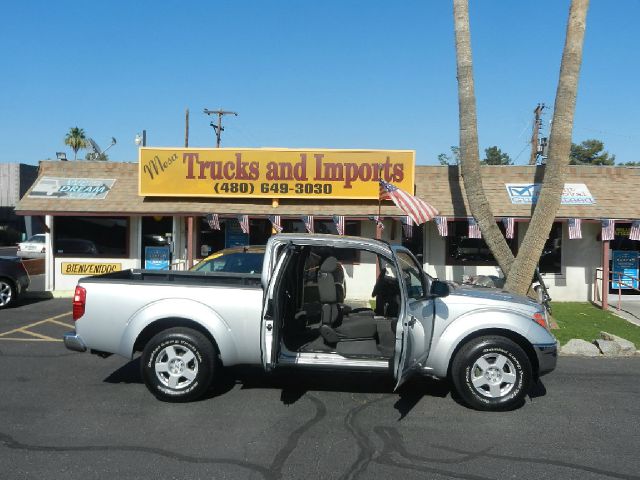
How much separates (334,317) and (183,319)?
164 cm

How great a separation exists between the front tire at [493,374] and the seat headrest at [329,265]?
163 centimetres

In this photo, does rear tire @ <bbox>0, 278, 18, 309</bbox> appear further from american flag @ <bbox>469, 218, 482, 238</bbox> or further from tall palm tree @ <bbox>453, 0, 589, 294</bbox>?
american flag @ <bbox>469, 218, 482, 238</bbox>

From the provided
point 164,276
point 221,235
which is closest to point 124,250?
point 221,235

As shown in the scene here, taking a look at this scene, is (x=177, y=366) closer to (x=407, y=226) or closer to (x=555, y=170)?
(x=555, y=170)

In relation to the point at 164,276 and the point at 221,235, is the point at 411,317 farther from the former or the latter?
the point at 221,235

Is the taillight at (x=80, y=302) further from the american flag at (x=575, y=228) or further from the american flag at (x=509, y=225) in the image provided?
the american flag at (x=575, y=228)

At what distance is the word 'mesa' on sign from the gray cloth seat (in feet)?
30.5

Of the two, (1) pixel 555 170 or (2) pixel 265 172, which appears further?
(2) pixel 265 172

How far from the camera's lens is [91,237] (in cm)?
1664

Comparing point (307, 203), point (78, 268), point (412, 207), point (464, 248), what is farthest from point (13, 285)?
point (464, 248)

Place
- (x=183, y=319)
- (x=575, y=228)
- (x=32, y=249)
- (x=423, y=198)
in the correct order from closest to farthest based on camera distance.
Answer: (x=183, y=319) → (x=575, y=228) → (x=423, y=198) → (x=32, y=249)

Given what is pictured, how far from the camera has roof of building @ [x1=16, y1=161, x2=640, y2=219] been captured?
49.5 ft

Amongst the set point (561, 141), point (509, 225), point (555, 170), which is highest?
point (561, 141)

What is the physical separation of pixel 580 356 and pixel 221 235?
34.5 ft
